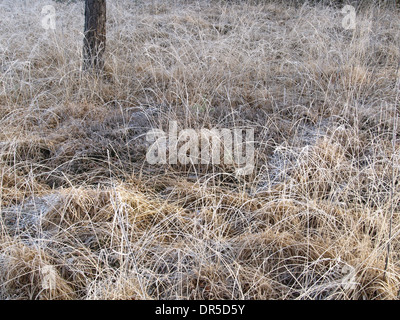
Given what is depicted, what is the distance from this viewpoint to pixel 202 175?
283 centimetres

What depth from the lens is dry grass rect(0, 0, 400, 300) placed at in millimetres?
1945

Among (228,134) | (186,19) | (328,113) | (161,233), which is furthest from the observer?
(186,19)

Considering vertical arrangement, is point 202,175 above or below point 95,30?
below

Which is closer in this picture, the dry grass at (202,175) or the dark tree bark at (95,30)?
the dry grass at (202,175)

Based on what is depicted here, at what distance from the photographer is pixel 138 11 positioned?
20.3 feet

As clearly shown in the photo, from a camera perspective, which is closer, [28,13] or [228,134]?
[228,134]

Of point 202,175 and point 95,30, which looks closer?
point 202,175

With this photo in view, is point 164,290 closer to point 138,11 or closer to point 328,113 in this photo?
point 328,113

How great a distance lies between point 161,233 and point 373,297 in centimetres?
114

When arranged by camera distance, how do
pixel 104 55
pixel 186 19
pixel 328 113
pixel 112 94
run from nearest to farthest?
pixel 328 113
pixel 112 94
pixel 104 55
pixel 186 19

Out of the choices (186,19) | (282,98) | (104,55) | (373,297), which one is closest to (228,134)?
(282,98)

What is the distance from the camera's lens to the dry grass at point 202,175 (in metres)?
1.95

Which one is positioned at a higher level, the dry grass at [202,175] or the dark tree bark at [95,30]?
the dark tree bark at [95,30]

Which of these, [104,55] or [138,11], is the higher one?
[138,11]
